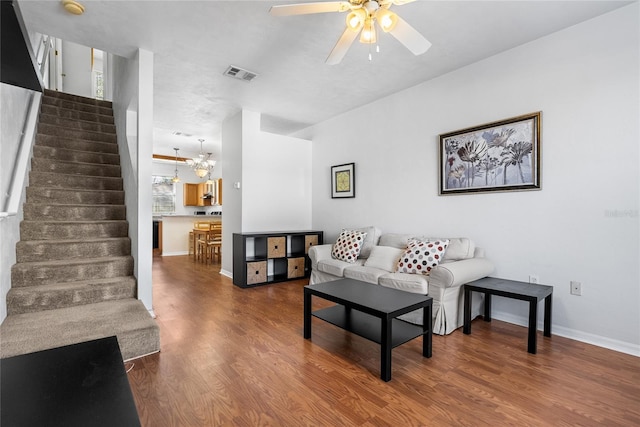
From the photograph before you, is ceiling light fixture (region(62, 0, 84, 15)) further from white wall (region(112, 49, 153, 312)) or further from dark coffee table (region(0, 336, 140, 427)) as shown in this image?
dark coffee table (region(0, 336, 140, 427))

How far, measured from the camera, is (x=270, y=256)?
4617mm

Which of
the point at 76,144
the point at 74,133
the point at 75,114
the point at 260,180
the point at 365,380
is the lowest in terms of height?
the point at 365,380

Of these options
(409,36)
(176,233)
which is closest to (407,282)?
(409,36)

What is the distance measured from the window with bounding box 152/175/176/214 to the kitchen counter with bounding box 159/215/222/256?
2830mm

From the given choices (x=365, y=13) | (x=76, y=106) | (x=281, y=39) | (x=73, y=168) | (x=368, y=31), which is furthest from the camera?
(x=76, y=106)

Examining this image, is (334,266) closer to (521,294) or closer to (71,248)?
(521,294)

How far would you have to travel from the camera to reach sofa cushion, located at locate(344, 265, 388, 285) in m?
3.28

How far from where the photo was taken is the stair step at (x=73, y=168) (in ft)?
12.1

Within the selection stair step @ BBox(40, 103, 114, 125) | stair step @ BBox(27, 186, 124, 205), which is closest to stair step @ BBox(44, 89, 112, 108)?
stair step @ BBox(40, 103, 114, 125)

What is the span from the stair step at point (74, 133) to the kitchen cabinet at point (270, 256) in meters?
2.47

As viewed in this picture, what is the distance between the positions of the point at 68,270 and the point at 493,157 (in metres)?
4.38

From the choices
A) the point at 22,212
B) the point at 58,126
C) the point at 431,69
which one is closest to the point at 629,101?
the point at 431,69

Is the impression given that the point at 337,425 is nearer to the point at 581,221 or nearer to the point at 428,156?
the point at 581,221

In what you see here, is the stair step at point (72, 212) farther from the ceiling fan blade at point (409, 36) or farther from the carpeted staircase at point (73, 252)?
the ceiling fan blade at point (409, 36)
